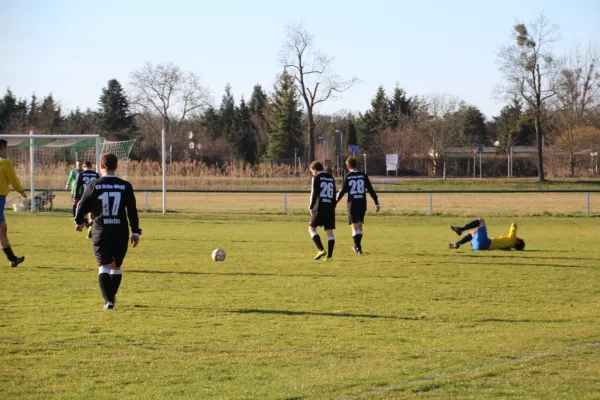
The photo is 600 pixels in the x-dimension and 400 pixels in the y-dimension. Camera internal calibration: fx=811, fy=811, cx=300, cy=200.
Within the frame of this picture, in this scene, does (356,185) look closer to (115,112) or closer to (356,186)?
(356,186)

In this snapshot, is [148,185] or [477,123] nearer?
[148,185]

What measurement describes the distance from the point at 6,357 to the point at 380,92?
3351 inches

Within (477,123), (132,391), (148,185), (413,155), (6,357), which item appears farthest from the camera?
(477,123)

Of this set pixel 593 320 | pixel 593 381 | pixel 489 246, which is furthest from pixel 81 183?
pixel 593 381

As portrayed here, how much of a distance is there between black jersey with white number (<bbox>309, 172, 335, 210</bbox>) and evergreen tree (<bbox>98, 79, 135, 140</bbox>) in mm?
67787

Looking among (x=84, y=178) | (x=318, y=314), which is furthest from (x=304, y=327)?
(x=84, y=178)

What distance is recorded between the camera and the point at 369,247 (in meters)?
18.8

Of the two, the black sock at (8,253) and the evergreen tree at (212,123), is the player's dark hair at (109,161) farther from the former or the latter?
the evergreen tree at (212,123)

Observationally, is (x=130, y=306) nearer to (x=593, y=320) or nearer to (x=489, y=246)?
(x=593, y=320)

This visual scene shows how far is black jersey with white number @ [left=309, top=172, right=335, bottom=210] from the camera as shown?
50.7ft

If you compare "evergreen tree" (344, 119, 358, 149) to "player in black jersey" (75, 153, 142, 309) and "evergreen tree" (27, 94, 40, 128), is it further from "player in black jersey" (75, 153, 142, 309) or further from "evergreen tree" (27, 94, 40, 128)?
→ "player in black jersey" (75, 153, 142, 309)

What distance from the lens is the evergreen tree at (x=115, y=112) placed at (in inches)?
3204

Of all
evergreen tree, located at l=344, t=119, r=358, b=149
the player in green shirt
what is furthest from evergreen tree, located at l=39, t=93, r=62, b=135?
the player in green shirt

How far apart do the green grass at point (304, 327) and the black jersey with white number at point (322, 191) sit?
3.81 feet
